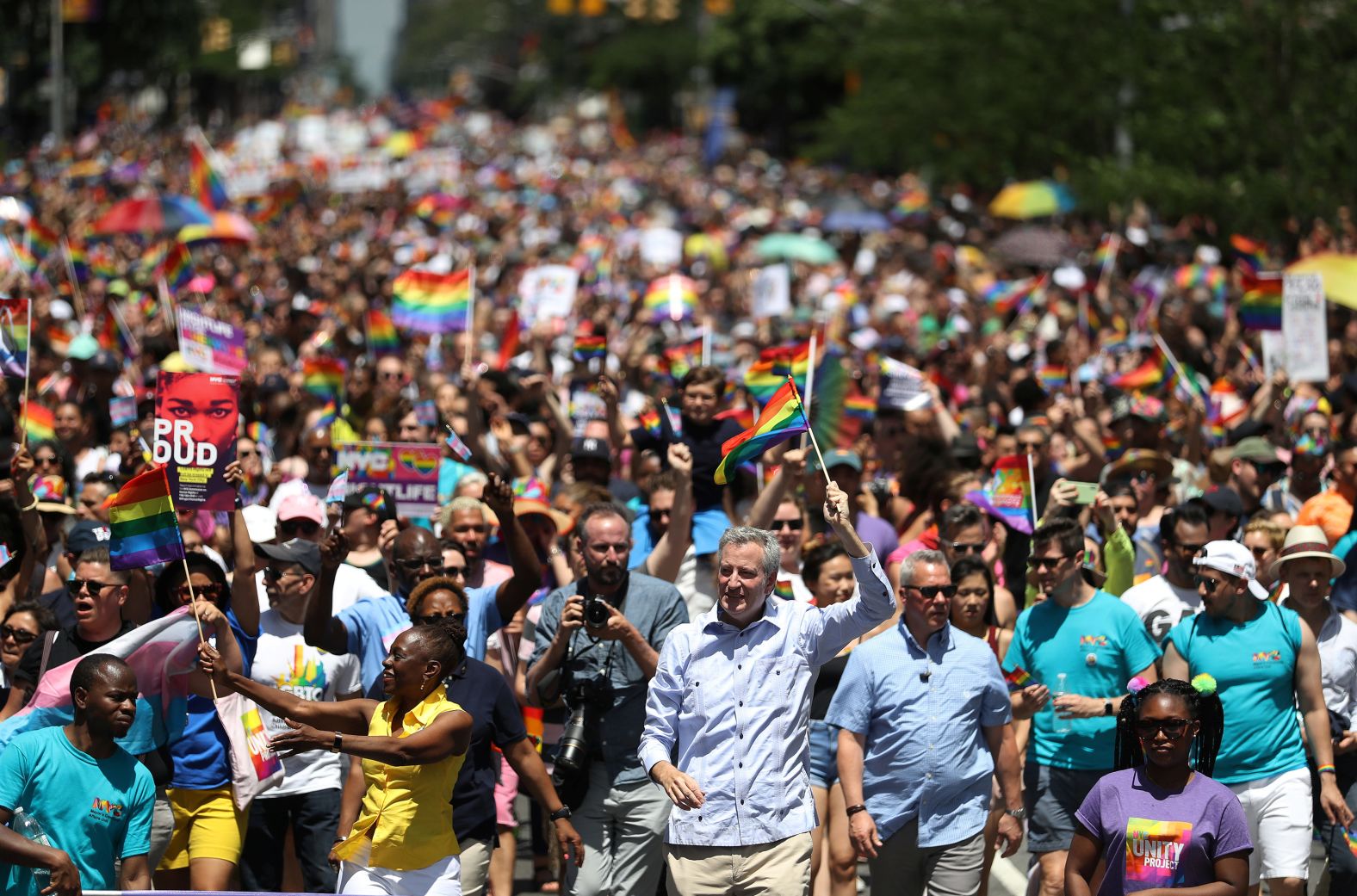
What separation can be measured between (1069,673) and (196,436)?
340cm

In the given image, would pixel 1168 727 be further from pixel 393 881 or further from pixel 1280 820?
pixel 393 881

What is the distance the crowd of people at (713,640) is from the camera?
6.05 meters

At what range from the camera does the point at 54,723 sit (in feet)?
20.5

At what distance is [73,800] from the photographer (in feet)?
19.0

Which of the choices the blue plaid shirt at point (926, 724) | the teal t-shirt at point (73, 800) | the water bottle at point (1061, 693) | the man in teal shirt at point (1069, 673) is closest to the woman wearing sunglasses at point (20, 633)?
the teal t-shirt at point (73, 800)

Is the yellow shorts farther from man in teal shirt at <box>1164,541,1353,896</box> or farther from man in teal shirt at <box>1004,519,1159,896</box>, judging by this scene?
man in teal shirt at <box>1164,541,1353,896</box>

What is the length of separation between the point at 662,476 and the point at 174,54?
211ft

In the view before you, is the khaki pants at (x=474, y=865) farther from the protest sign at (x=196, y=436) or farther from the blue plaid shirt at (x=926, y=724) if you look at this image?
the protest sign at (x=196, y=436)

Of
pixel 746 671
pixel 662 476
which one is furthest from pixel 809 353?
pixel 746 671

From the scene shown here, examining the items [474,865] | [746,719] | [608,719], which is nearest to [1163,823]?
[746,719]

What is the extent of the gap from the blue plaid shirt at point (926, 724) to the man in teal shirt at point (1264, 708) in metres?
0.87

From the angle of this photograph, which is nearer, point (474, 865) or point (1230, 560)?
point (474, 865)

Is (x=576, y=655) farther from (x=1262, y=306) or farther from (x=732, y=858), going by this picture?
(x=1262, y=306)

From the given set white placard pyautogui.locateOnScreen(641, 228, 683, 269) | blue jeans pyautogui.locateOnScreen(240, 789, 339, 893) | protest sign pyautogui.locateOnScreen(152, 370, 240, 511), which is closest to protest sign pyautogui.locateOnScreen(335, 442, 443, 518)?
protest sign pyautogui.locateOnScreen(152, 370, 240, 511)
